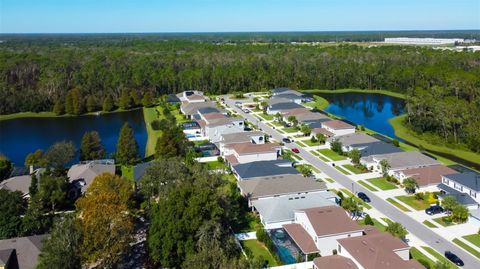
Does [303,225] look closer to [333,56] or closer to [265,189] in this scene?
[265,189]

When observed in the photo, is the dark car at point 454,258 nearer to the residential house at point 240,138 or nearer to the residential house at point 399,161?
Answer: the residential house at point 399,161

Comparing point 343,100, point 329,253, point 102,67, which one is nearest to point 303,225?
point 329,253

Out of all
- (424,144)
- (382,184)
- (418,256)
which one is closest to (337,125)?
(424,144)

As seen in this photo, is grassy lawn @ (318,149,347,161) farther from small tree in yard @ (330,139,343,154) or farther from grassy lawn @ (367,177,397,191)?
grassy lawn @ (367,177,397,191)

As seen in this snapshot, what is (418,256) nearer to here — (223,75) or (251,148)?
(251,148)

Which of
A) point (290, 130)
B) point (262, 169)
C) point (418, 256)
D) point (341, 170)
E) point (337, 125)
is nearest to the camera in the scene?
point (418, 256)

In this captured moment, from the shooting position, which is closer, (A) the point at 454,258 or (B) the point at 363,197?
(A) the point at 454,258
